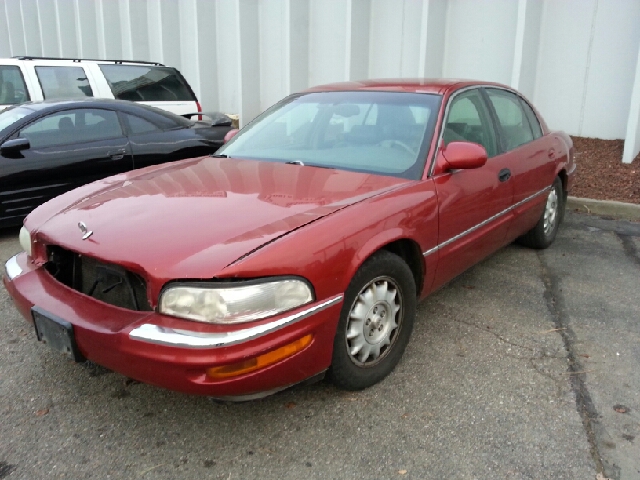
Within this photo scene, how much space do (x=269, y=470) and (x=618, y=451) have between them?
60.8 inches

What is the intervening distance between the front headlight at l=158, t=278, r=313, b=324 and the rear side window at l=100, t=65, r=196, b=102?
636cm

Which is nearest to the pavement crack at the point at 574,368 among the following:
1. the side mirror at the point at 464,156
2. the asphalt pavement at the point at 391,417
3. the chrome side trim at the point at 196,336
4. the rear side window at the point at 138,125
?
the asphalt pavement at the point at 391,417

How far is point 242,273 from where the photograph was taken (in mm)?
2230

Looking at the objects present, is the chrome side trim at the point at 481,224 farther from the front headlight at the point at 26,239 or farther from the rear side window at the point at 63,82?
the rear side window at the point at 63,82

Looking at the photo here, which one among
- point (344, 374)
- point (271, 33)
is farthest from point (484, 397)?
point (271, 33)

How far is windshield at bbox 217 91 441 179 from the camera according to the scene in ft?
11.1

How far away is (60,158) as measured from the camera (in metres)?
5.59

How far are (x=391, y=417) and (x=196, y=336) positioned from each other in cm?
109

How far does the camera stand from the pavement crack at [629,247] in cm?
510

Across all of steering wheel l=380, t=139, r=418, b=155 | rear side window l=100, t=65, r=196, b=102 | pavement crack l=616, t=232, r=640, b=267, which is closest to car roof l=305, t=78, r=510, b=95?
steering wheel l=380, t=139, r=418, b=155

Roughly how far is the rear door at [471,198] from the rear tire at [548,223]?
39.5 inches

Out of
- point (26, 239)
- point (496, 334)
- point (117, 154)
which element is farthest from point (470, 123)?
point (117, 154)

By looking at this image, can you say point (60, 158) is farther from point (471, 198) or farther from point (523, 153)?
point (523, 153)

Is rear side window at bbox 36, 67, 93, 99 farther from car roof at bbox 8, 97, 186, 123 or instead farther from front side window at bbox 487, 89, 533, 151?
front side window at bbox 487, 89, 533, 151
